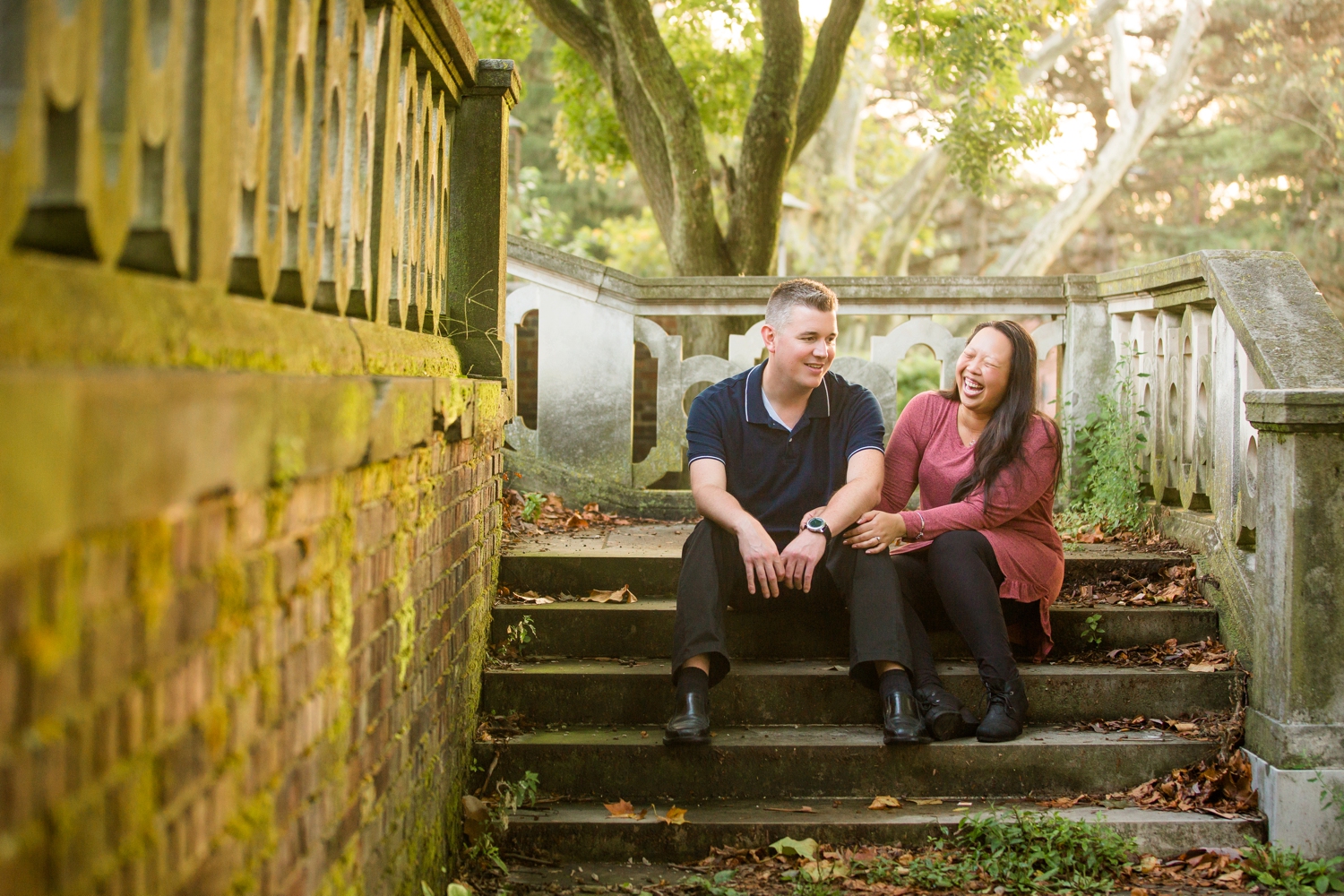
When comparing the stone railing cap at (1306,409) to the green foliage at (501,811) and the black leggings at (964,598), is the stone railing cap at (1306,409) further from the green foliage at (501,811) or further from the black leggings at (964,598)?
the green foliage at (501,811)

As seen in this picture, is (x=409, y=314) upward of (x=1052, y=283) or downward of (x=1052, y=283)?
downward

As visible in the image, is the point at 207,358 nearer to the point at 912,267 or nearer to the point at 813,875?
the point at 813,875

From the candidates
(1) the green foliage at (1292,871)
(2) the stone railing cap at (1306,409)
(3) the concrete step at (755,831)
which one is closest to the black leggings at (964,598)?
(3) the concrete step at (755,831)

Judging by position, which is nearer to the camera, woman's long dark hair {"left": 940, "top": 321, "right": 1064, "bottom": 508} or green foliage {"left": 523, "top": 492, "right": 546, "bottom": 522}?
woman's long dark hair {"left": 940, "top": 321, "right": 1064, "bottom": 508}

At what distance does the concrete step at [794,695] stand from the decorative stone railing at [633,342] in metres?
1.85

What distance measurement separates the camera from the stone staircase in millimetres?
3457

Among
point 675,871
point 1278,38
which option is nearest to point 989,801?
point 675,871

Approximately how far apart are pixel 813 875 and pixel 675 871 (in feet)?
1.34

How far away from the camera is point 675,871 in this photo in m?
3.31

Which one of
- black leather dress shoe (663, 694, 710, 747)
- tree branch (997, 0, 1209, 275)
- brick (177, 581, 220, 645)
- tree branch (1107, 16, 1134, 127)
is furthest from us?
tree branch (997, 0, 1209, 275)

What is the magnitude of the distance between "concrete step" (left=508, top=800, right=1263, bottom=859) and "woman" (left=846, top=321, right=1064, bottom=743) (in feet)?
1.25

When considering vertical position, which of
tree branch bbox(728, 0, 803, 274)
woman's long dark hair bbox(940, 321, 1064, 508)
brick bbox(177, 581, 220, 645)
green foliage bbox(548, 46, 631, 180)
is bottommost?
brick bbox(177, 581, 220, 645)

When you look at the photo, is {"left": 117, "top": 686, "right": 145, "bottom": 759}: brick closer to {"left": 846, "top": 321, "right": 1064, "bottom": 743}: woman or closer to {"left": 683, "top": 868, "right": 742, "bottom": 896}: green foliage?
{"left": 683, "top": 868, "right": 742, "bottom": 896}: green foliage

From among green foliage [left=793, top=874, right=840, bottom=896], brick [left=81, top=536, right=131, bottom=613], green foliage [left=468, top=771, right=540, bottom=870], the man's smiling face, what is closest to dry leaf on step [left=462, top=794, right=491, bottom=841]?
green foliage [left=468, top=771, right=540, bottom=870]
